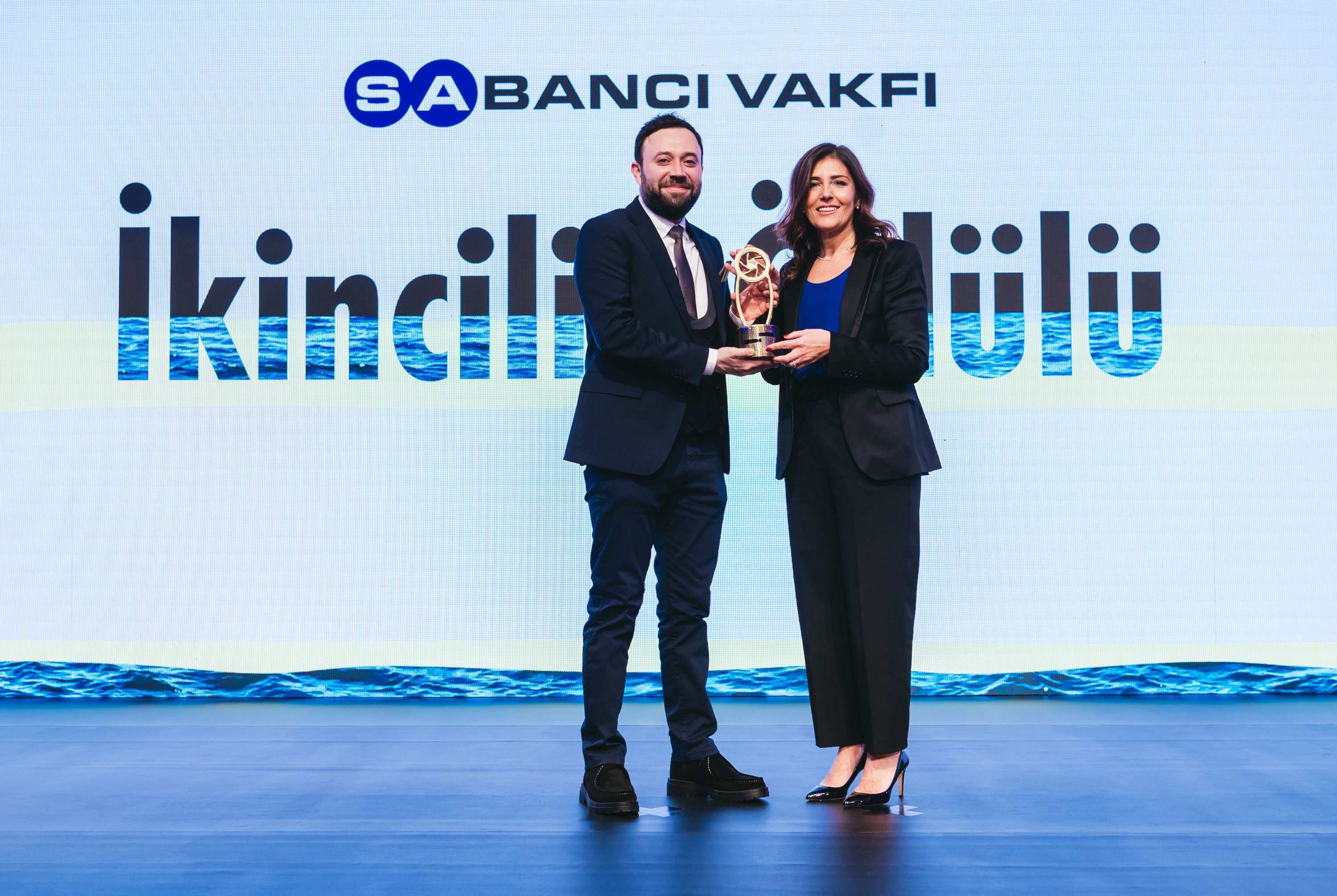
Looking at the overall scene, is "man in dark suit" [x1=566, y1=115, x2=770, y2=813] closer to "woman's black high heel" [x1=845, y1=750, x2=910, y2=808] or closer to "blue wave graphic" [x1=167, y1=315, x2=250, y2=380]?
"woman's black high heel" [x1=845, y1=750, x2=910, y2=808]

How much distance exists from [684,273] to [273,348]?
1735 mm

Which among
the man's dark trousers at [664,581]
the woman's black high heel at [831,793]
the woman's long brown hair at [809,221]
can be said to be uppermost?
the woman's long brown hair at [809,221]

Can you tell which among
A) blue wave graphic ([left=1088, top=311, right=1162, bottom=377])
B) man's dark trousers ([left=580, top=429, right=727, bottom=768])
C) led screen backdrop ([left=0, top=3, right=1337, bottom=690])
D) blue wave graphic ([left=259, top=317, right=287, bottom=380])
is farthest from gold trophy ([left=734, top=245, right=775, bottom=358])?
blue wave graphic ([left=259, top=317, right=287, bottom=380])

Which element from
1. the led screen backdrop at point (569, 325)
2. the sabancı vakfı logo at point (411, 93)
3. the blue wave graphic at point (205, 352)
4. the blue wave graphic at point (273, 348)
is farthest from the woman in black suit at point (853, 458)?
the blue wave graphic at point (205, 352)

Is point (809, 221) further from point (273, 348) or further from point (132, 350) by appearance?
point (132, 350)

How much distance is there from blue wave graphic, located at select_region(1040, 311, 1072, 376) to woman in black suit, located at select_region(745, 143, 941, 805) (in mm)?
1390

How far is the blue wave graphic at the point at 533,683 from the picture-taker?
3.21m

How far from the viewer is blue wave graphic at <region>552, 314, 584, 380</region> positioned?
3.32 m

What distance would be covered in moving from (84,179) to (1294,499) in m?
3.79

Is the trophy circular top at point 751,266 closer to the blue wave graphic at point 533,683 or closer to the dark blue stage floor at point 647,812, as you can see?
the dark blue stage floor at point 647,812

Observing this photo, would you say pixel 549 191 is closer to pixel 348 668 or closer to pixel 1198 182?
pixel 348 668

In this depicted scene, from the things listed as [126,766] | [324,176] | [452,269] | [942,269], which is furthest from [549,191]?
[126,766]

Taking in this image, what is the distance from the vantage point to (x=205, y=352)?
11.0 feet

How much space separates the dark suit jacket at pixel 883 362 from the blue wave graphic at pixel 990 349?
131 cm
